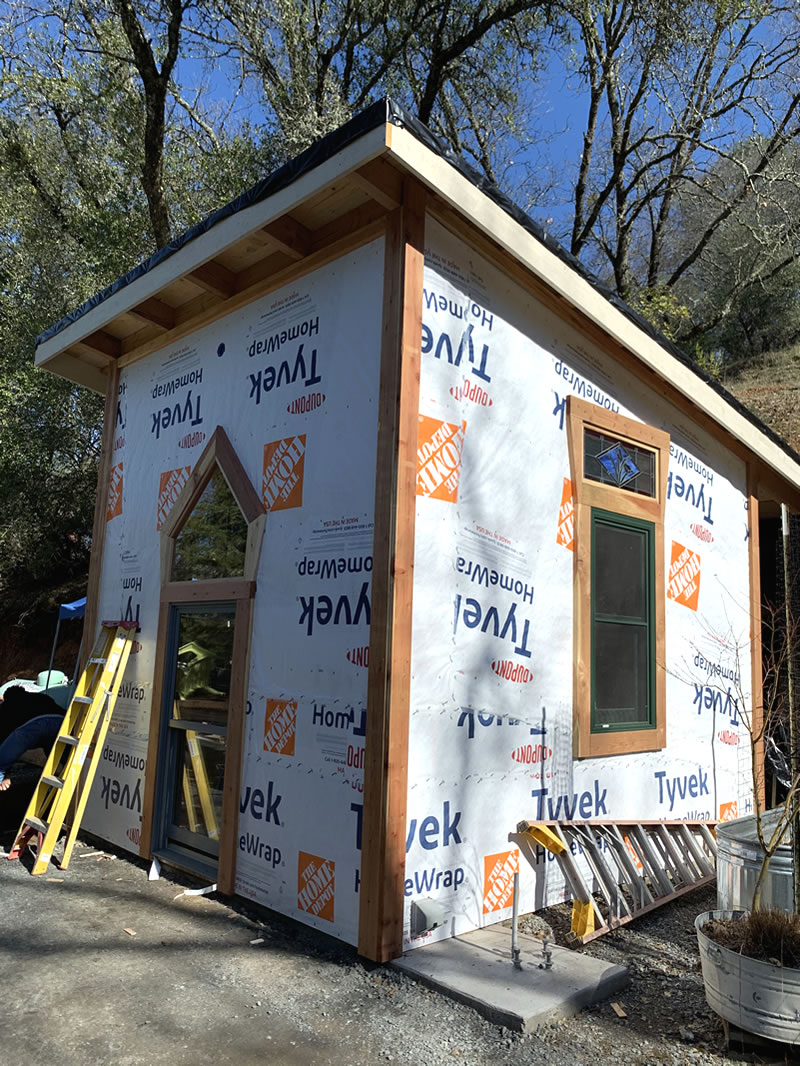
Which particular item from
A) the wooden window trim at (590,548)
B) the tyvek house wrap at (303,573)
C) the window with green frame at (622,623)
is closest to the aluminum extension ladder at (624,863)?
the wooden window trim at (590,548)

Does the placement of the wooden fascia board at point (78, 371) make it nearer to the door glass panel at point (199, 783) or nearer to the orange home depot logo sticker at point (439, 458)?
the door glass panel at point (199, 783)

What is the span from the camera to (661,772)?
236 inches

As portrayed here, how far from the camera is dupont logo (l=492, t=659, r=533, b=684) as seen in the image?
4.62 metres

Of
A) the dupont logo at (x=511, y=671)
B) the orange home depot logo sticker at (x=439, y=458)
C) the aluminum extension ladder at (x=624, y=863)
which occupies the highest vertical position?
the orange home depot logo sticker at (x=439, y=458)

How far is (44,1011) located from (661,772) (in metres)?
4.45

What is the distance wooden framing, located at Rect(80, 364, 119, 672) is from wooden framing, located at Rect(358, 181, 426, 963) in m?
3.51

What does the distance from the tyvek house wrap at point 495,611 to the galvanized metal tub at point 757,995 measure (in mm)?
1423

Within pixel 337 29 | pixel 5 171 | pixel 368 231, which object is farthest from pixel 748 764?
pixel 5 171

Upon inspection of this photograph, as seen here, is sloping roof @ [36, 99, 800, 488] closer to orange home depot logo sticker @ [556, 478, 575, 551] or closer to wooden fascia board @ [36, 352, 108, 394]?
wooden fascia board @ [36, 352, 108, 394]

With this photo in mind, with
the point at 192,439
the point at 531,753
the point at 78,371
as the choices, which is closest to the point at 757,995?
the point at 531,753

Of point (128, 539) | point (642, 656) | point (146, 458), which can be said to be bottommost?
point (642, 656)

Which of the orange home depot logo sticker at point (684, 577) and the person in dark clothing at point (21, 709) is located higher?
the orange home depot logo sticker at point (684, 577)

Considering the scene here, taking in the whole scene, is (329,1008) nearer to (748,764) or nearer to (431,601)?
(431,601)

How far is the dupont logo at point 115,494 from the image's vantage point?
21.5ft
